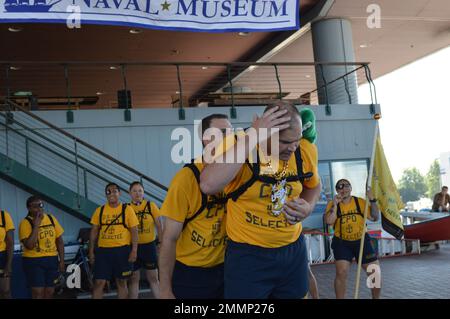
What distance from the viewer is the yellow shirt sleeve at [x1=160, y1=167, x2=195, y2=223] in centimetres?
316

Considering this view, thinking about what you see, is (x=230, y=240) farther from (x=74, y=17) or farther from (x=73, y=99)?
(x=73, y=99)

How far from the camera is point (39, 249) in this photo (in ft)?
25.3

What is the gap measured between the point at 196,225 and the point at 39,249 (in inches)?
204

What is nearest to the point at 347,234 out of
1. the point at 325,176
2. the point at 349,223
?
the point at 349,223

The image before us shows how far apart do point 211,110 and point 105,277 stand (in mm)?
5993

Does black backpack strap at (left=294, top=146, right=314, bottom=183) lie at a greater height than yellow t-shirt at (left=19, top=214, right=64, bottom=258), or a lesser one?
greater

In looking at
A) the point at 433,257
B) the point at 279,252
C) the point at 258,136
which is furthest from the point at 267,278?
the point at 433,257

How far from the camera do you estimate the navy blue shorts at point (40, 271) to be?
7.64 meters

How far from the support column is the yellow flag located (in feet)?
29.4

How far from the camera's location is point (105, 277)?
7457mm

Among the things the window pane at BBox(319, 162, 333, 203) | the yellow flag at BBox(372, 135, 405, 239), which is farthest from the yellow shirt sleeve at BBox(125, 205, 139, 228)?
the window pane at BBox(319, 162, 333, 203)

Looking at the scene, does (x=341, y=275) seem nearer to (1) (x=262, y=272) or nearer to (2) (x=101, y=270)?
(2) (x=101, y=270)

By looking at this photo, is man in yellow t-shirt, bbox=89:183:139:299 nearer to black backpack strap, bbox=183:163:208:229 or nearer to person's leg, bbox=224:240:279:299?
black backpack strap, bbox=183:163:208:229

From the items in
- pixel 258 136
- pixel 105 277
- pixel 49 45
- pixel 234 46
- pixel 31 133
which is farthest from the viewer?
pixel 234 46
